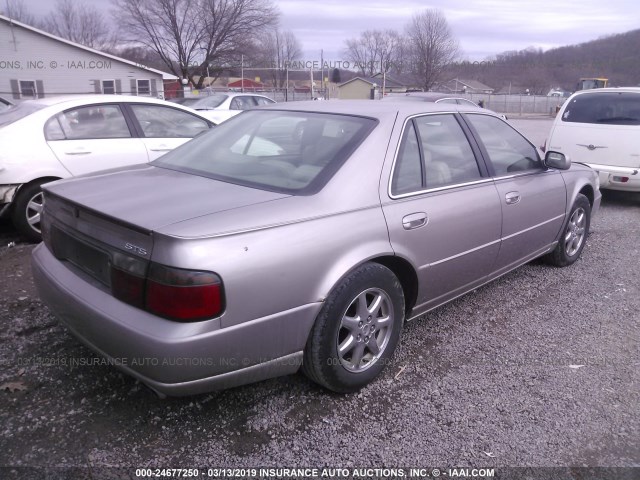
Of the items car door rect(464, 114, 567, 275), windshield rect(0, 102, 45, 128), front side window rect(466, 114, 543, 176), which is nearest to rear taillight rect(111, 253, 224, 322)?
car door rect(464, 114, 567, 275)

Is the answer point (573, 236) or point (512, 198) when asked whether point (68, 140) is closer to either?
point (512, 198)

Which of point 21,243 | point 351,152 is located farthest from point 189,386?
point 21,243

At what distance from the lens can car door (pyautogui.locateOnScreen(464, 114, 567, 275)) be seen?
3658mm

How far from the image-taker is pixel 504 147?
12.8 ft

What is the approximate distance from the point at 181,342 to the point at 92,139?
159 inches

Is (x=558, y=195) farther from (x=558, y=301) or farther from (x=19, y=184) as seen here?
(x=19, y=184)

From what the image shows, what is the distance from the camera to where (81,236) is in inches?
96.4

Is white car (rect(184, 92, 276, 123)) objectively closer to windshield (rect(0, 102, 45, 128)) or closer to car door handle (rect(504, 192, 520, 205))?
windshield (rect(0, 102, 45, 128))

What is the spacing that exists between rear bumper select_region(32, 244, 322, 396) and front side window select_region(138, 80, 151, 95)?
104 feet

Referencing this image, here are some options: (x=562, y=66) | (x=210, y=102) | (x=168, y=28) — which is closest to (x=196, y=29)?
(x=168, y=28)

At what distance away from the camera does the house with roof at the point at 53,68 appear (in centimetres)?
2708

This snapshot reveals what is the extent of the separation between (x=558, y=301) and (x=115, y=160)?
4.49 m

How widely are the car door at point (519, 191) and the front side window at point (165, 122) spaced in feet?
12.0

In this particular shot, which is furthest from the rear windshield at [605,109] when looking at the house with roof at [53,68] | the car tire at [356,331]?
the house with roof at [53,68]
